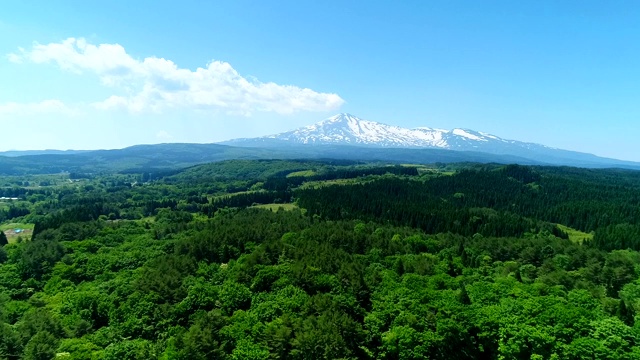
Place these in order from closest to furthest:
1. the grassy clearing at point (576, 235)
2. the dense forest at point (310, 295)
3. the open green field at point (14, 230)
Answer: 1. the dense forest at point (310, 295)
2. the grassy clearing at point (576, 235)
3. the open green field at point (14, 230)

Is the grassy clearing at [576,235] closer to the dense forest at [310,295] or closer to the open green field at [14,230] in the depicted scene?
the dense forest at [310,295]

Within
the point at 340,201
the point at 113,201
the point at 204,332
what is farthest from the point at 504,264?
the point at 113,201

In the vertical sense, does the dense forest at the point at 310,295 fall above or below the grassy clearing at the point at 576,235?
above

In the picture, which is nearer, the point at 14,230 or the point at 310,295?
the point at 310,295

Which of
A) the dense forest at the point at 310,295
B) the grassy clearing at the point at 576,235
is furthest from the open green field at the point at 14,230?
the grassy clearing at the point at 576,235

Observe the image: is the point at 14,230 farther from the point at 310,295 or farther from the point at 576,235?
the point at 576,235

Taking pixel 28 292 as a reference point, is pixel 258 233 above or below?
above

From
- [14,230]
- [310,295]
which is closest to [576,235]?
[310,295]

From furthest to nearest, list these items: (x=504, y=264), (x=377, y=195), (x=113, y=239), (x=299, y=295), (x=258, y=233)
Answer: (x=377, y=195), (x=113, y=239), (x=258, y=233), (x=504, y=264), (x=299, y=295)

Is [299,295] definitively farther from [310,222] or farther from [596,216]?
[596,216]

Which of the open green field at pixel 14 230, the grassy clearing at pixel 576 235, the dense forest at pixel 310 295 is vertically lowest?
the open green field at pixel 14 230

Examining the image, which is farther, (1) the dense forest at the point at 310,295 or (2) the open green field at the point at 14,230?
(2) the open green field at the point at 14,230
